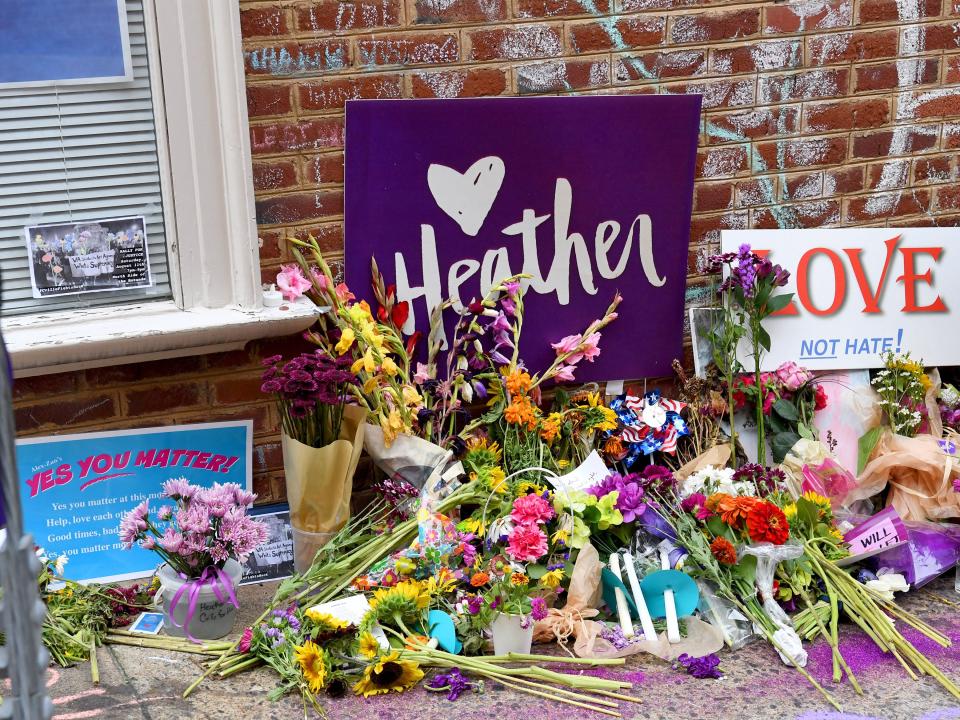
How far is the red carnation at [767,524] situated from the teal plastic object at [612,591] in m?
0.39

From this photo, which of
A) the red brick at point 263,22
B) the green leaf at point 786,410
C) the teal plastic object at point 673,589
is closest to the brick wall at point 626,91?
the red brick at point 263,22

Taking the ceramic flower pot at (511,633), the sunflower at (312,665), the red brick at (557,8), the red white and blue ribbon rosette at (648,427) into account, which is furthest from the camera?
the red white and blue ribbon rosette at (648,427)

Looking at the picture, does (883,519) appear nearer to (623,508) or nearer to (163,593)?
(623,508)

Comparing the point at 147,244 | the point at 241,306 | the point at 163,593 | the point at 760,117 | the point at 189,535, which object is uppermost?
the point at 760,117

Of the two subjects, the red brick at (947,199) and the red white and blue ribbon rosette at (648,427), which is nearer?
the red white and blue ribbon rosette at (648,427)

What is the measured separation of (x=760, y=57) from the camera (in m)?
3.48

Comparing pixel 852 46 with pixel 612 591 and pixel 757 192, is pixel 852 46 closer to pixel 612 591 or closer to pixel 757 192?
pixel 757 192

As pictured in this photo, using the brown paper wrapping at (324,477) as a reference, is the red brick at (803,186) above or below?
above

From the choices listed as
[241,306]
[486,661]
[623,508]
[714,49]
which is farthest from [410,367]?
[714,49]

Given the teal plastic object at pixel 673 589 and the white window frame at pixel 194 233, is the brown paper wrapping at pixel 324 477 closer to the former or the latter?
the white window frame at pixel 194 233

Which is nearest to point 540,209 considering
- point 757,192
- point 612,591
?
point 757,192

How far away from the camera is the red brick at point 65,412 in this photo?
9.57ft

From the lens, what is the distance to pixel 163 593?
2.72 m

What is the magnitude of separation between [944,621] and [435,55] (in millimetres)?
2337
